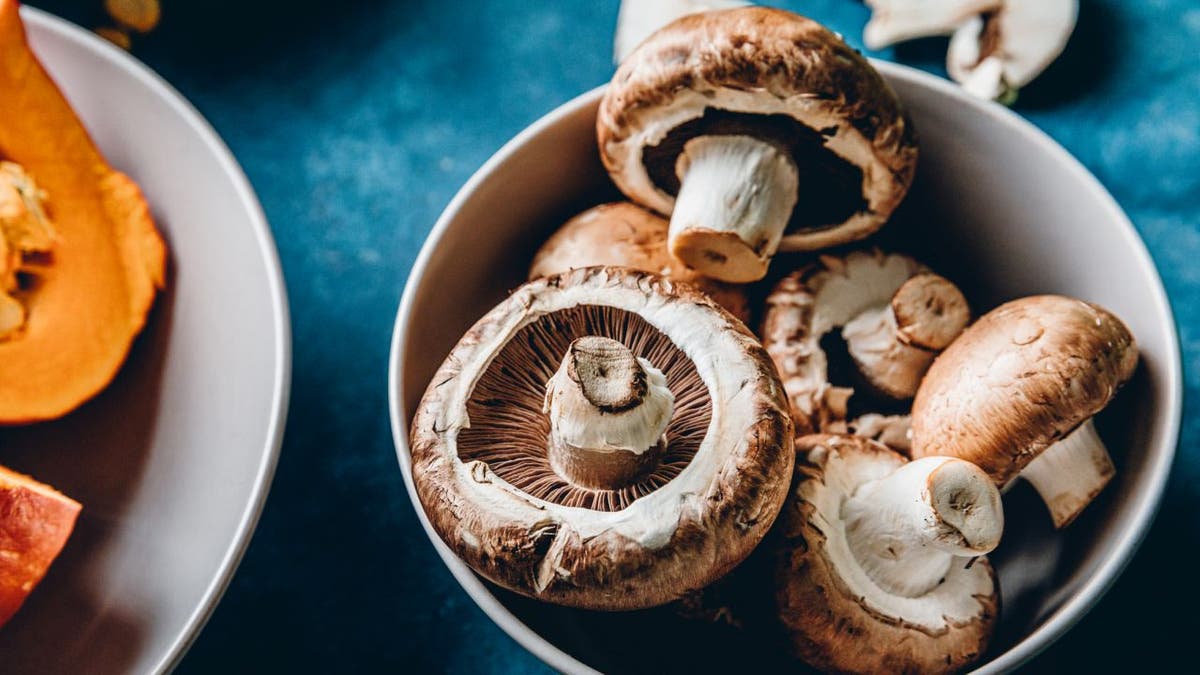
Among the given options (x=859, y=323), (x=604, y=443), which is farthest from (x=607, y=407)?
(x=859, y=323)

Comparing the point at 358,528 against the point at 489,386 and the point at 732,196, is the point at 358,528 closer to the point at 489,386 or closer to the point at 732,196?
the point at 489,386

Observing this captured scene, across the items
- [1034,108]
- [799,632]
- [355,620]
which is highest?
[1034,108]

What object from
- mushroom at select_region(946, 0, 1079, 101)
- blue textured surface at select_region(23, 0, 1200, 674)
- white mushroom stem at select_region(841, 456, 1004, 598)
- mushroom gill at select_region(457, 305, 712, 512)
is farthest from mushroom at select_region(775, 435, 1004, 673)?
mushroom at select_region(946, 0, 1079, 101)

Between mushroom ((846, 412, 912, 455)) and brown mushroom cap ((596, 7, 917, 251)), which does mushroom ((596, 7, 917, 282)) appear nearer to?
brown mushroom cap ((596, 7, 917, 251))

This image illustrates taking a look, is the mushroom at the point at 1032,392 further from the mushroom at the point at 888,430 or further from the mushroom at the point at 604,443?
the mushroom at the point at 604,443

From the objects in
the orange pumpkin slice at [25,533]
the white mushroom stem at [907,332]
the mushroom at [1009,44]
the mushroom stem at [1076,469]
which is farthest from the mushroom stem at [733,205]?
the orange pumpkin slice at [25,533]

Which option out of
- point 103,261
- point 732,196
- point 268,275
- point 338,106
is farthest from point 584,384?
point 338,106
